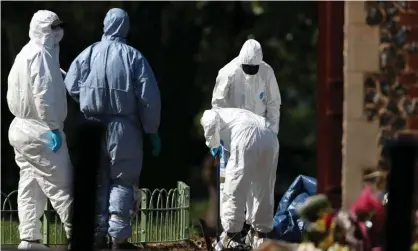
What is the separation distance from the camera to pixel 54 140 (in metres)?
10.6

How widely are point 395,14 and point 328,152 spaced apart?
2.38 feet

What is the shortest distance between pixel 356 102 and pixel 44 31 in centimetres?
447

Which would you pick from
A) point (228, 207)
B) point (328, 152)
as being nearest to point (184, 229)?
point (228, 207)

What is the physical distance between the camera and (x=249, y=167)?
35.9 ft

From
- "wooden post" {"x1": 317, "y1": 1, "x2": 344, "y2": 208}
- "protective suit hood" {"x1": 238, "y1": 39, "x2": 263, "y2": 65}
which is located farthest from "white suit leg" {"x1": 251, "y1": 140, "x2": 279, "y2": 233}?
"wooden post" {"x1": 317, "y1": 1, "x2": 344, "y2": 208}

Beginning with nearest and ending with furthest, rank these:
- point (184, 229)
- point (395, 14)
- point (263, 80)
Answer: point (395, 14), point (263, 80), point (184, 229)

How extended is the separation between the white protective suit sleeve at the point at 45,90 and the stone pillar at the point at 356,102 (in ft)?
13.1

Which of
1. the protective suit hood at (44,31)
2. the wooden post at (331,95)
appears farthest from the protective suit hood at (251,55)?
the wooden post at (331,95)

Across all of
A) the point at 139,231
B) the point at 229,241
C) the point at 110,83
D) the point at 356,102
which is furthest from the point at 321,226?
the point at 139,231

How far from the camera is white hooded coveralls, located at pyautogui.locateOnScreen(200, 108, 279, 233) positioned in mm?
10930

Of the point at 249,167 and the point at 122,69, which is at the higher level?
the point at 122,69

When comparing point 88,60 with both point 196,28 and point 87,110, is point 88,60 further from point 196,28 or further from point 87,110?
point 196,28

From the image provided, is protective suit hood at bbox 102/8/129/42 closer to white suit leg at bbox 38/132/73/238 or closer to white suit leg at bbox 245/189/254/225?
white suit leg at bbox 38/132/73/238

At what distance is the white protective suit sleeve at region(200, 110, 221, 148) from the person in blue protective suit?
397 millimetres
